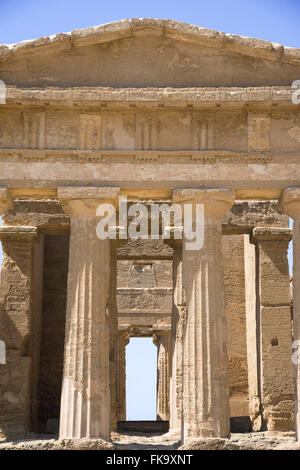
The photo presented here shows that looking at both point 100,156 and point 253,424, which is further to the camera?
point 253,424

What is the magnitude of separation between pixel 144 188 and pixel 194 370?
13.3ft

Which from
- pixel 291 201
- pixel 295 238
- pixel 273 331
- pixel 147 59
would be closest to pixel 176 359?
pixel 273 331

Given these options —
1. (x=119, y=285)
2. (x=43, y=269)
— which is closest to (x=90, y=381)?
(x=43, y=269)

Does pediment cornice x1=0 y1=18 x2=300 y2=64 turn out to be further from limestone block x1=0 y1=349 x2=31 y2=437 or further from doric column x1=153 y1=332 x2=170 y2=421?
doric column x1=153 y1=332 x2=170 y2=421

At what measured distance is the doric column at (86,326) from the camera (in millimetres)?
17969

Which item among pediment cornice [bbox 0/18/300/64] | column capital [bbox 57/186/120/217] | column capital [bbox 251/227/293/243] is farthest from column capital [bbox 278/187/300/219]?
column capital [bbox 251/227/293/243]

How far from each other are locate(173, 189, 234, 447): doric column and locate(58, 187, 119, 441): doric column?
1.67m

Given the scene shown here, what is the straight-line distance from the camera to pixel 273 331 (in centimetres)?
2353

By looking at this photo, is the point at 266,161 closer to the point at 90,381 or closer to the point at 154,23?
the point at 154,23

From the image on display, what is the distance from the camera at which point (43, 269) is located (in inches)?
993

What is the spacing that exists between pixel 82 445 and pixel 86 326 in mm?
2404

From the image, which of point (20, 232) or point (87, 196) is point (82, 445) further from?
point (20, 232)

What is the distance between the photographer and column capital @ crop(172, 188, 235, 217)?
746 inches

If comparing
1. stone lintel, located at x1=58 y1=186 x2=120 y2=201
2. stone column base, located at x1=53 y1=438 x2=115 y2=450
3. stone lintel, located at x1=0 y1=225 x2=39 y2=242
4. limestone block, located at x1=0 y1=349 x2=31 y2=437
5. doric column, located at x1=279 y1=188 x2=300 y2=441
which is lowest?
stone column base, located at x1=53 y1=438 x2=115 y2=450
